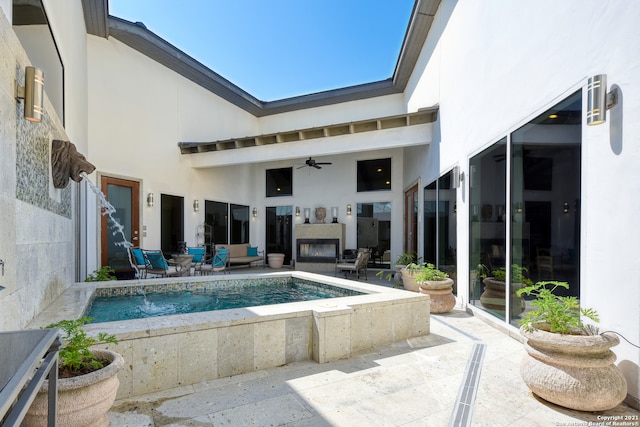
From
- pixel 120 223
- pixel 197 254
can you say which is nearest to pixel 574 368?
Answer: pixel 197 254

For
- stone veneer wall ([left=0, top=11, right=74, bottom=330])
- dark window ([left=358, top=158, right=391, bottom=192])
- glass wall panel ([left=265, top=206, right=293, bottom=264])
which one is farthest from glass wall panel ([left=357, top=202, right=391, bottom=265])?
stone veneer wall ([left=0, top=11, right=74, bottom=330])

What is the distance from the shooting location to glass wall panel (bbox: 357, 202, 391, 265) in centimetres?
1113

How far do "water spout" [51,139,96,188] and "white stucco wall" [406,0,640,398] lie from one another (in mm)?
4932

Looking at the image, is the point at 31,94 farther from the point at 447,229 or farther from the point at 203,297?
the point at 447,229

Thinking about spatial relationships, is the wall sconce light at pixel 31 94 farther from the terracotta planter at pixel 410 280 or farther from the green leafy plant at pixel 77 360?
the terracotta planter at pixel 410 280

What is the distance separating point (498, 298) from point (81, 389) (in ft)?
14.5

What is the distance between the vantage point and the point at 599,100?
2.56 metres

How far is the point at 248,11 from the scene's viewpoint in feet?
33.8

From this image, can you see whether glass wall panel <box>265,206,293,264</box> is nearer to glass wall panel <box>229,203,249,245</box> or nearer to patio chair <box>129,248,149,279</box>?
glass wall panel <box>229,203,249,245</box>

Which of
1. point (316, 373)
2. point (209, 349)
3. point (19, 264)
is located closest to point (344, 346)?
point (316, 373)

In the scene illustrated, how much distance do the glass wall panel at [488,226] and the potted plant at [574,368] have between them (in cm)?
190

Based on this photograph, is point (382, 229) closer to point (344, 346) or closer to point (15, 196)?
point (344, 346)

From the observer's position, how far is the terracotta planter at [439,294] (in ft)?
16.6

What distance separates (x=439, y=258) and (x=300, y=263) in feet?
17.6
